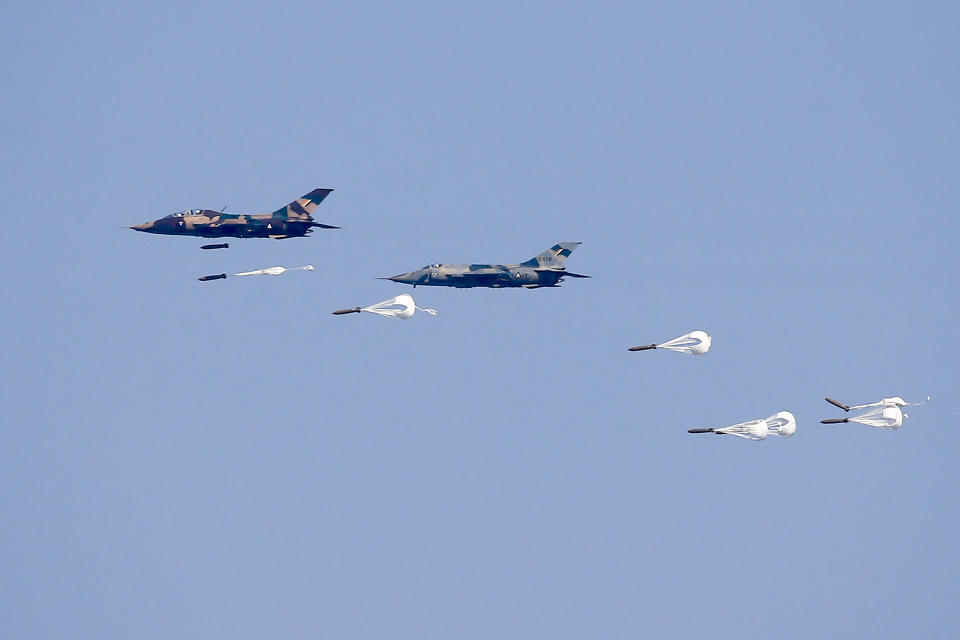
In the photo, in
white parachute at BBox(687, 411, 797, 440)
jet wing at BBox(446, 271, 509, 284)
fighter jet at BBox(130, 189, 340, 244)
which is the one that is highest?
fighter jet at BBox(130, 189, 340, 244)

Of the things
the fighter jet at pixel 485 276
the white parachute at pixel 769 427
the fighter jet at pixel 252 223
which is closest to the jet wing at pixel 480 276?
the fighter jet at pixel 485 276

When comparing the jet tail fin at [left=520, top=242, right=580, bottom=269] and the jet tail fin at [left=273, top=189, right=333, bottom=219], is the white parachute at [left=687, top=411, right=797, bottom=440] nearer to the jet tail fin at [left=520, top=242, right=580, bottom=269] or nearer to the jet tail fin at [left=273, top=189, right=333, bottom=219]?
the jet tail fin at [left=520, top=242, right=580, bottom=269]

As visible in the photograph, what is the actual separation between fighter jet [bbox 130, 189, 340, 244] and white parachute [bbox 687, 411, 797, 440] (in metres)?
42.2

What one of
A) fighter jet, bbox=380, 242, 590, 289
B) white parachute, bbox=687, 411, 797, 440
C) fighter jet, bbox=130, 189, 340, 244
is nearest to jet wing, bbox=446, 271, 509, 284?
fighter jet, bbox=380, 242, 590, 289

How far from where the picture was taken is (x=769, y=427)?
142375 millimetres

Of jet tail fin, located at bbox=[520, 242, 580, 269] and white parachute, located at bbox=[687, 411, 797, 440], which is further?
jet tail fin, located at bbox=[520, 242, 580, 269]

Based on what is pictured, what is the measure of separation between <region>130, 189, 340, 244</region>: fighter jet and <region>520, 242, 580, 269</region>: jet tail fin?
19.5m

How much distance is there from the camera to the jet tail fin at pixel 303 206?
159m

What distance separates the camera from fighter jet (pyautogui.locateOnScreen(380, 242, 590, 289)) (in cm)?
16075

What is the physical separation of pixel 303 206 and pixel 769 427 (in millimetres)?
47224

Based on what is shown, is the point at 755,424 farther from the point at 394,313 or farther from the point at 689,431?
the point at 394,313

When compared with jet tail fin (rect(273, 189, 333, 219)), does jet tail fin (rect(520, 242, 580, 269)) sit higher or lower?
lower

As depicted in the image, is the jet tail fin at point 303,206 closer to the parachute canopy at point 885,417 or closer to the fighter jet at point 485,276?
the fighter jet at point 485,276

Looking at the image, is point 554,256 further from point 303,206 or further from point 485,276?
point 303,206
